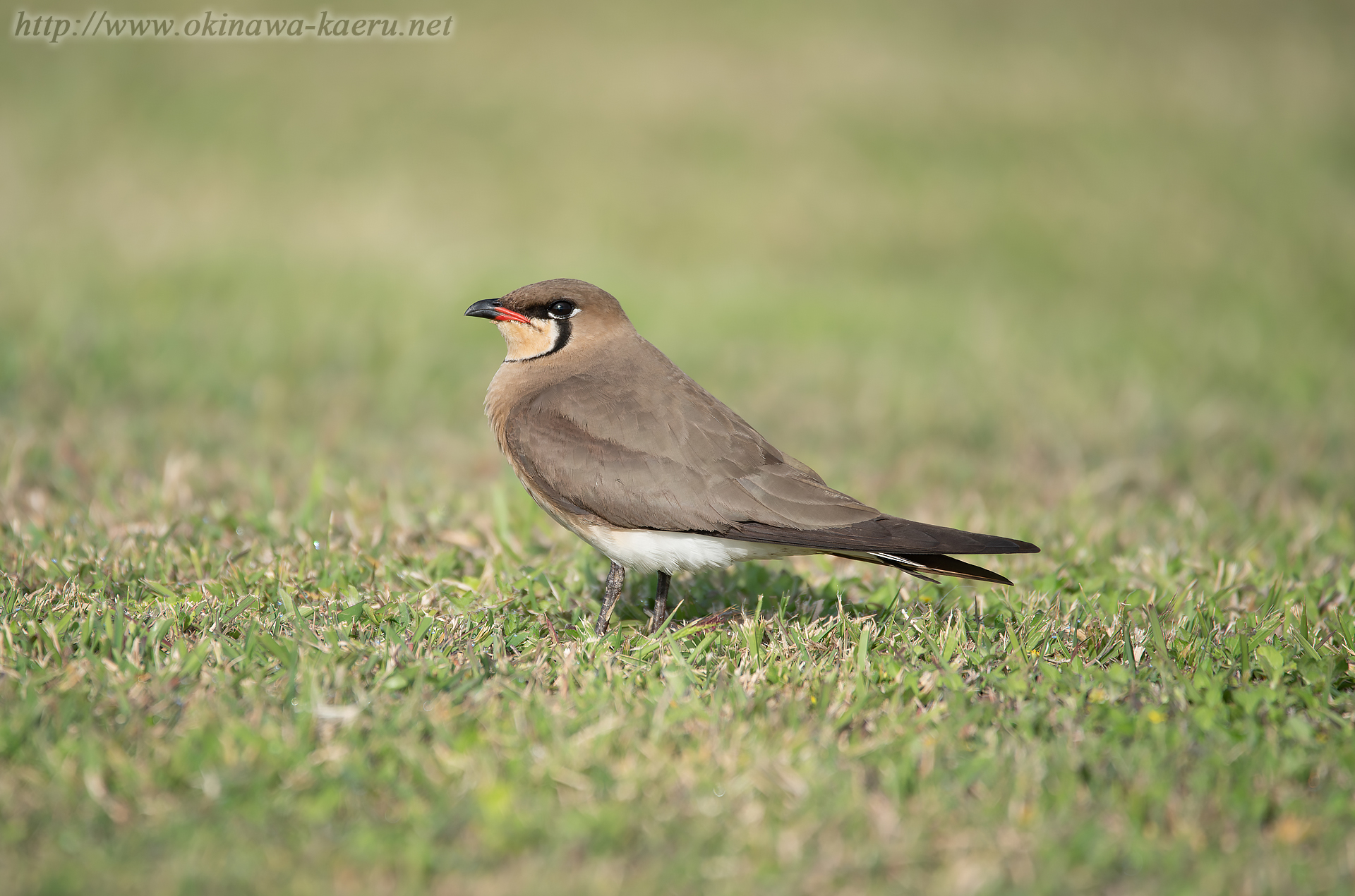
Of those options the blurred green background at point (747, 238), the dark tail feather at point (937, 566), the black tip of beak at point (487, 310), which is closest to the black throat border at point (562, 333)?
the black tip of beak at point (487, 310)

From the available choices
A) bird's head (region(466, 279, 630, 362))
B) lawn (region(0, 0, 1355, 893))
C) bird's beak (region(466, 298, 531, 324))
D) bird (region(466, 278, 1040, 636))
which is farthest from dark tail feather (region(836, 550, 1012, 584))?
bird's beak (region(466, 298, 531, 324))

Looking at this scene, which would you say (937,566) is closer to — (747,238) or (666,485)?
(666,485)

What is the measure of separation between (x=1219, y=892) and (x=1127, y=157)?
12.6 m

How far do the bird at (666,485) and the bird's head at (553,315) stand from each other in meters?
0.03

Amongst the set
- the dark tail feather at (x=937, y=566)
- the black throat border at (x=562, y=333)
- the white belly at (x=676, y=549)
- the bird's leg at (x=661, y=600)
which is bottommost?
the bird's leg at (x=661, y=600)

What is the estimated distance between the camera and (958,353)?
8750 millimetres

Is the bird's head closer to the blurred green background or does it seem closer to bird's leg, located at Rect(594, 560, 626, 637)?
bird's leg, located at Rect(594, 560, 626, 637)

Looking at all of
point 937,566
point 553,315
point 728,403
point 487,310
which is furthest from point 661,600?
point 728,403

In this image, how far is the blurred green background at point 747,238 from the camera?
6504 mm

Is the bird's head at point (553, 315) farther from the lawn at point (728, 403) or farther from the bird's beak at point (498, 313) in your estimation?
the lawn at point (728, 403)

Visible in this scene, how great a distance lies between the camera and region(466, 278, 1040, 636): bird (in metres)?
3.54

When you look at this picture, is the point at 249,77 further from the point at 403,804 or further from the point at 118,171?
the point at 403,804

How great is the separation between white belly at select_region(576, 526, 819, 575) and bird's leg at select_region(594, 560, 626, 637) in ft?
0.50

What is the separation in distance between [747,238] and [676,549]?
29.4 feet
